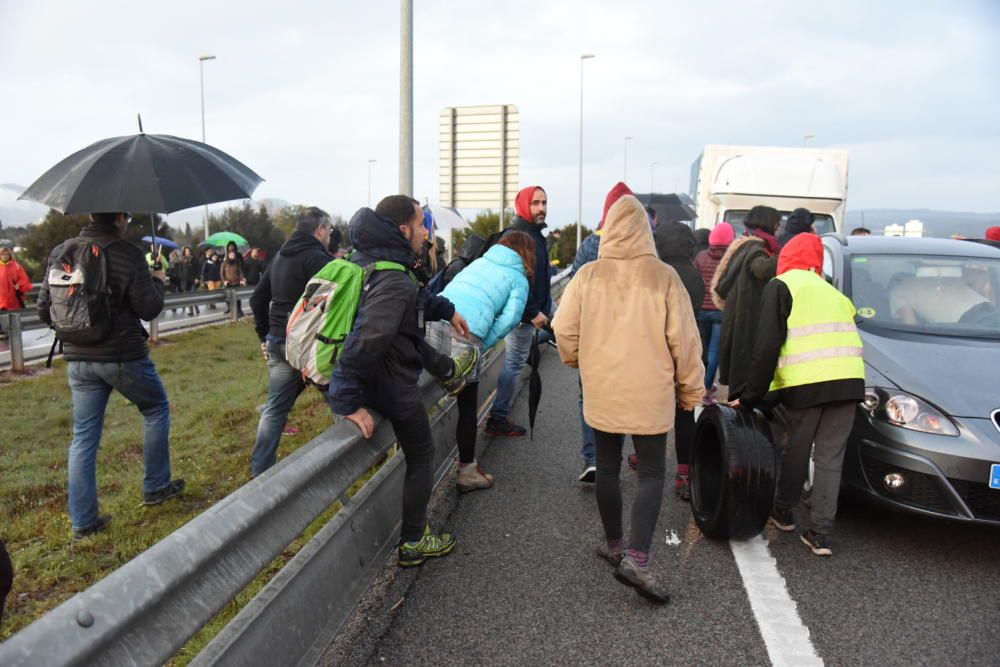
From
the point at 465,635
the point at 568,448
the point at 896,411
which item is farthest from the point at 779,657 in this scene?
the point at 568,448

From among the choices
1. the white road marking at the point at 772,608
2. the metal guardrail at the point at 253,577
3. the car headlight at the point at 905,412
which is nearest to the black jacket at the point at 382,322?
the metal guardrail at the point at 253,577

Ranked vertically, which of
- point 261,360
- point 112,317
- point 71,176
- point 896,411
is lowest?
point 261,360

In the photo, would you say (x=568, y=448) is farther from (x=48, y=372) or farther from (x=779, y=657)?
(x=48, y=372)

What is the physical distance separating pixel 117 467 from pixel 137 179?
9.57ft

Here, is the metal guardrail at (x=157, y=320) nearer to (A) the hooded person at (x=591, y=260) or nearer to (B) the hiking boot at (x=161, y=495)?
(B) the hiking boot at (x=161, y=495)

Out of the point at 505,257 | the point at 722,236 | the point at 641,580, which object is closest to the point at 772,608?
the point at 641,580

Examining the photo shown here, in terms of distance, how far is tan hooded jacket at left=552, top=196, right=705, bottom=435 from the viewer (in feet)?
11.9

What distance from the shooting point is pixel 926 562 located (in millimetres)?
3998

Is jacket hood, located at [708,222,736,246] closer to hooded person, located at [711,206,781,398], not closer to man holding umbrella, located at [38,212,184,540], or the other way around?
hooded person, located at [711,206,781,398]

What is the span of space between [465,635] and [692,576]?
1.24 metres

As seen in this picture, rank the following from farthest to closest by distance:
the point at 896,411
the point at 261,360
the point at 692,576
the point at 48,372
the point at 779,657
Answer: the point at 261,360 < the point at 48,372 < the point at 896,411 < the point at 692,576 < the point at 779,657

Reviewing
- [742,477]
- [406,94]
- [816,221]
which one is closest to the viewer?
[742,477]

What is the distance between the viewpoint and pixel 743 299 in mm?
5078

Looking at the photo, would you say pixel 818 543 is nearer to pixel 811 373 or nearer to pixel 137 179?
pixel 811 373
